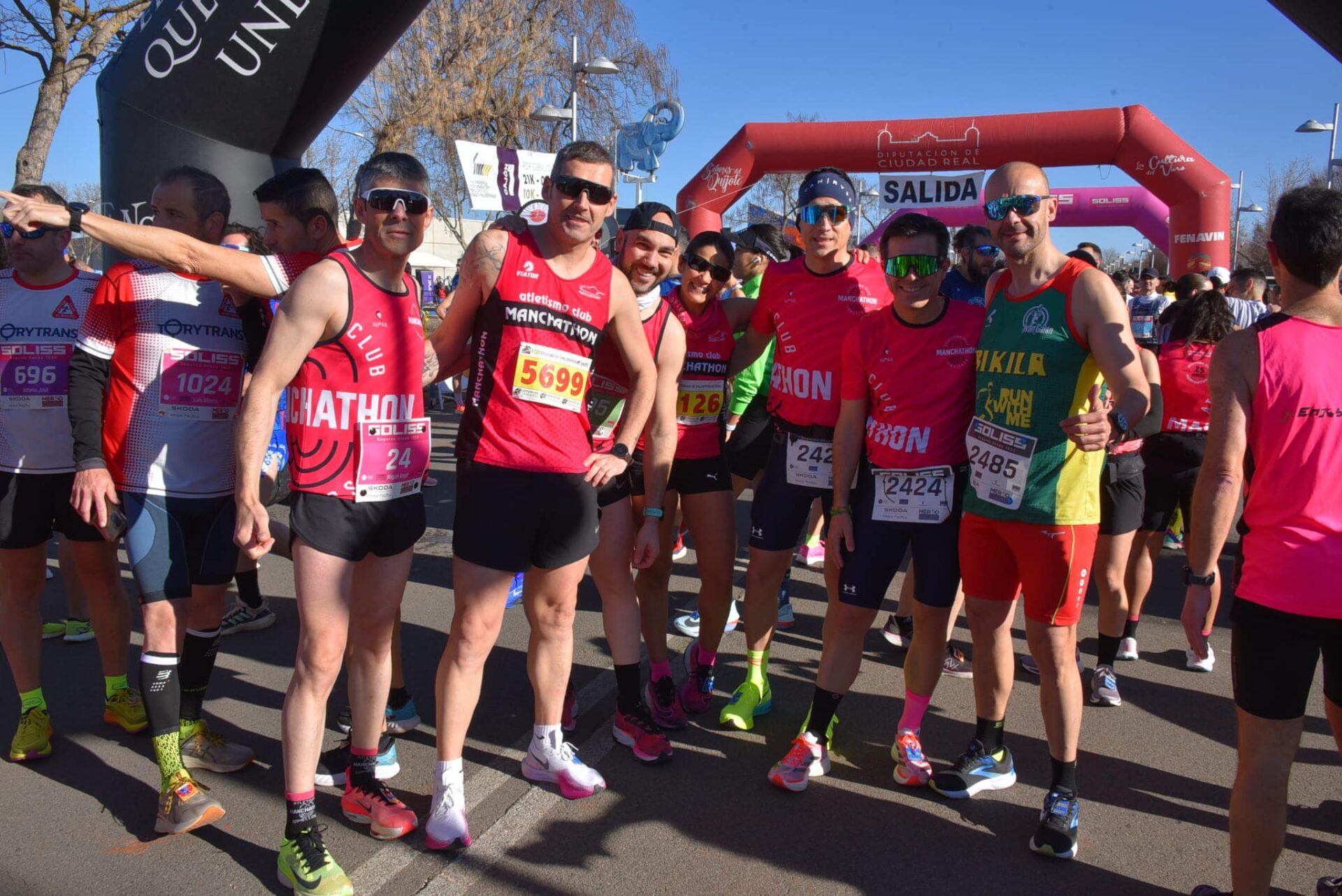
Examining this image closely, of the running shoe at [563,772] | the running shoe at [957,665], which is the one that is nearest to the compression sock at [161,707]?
the running shoe at [563,772]

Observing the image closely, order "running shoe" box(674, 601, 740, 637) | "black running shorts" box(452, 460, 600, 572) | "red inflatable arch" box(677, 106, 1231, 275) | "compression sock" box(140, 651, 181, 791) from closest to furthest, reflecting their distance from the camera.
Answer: "black running shorts" box(452, 460, 600, 572)
"compression sock" box(140, 651, 181, 791)
"running shoe" box(674, 601, 740, 637)
"red inflatable arch" box(677, 106, 1231, 275)

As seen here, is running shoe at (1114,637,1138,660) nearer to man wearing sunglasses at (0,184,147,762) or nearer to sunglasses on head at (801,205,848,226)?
sunglasses on head at (801,205,848,226)

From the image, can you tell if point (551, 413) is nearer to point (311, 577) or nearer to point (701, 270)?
point (311, 577)

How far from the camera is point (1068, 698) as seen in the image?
3068 mm

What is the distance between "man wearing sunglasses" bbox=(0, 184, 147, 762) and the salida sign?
13507mm

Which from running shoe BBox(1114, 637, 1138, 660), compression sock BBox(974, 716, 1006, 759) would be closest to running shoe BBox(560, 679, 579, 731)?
compression sock BBox(974, 716, 1006, 759)

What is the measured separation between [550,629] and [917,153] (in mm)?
14151

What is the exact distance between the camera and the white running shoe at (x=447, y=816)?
9.57ft

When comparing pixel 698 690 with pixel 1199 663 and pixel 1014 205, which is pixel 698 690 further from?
pixel 1199 663

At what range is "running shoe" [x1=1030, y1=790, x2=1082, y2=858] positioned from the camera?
9.72 feet

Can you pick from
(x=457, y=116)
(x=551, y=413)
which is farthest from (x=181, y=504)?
(x=457, y=116)

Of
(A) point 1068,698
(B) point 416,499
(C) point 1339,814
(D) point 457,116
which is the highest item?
(D) point 457,116

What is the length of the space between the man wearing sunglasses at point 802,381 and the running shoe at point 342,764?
4.50ft

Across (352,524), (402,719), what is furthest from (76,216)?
(402,719)
